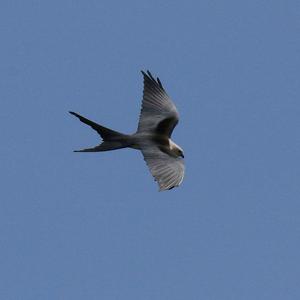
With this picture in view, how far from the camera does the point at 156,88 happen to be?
78.6 ft

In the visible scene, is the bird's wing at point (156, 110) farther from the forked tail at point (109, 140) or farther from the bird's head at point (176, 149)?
the forked tail at point (109, 140)

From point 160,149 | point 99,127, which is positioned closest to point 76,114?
point 99,127

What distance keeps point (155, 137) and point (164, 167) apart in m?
2.33

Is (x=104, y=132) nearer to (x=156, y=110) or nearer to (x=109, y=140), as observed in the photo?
(x=109, y=140)

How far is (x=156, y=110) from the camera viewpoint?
2372 cm

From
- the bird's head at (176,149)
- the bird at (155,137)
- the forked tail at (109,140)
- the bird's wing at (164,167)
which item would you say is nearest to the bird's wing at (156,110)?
the bird at (155,137)

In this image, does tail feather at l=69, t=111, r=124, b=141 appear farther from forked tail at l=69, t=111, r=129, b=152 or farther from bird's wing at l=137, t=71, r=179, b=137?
bird's wing at l=137, t=71, r=179, b=137

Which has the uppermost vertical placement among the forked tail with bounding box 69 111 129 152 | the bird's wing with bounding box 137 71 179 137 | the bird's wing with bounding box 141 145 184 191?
the bird's wing with bounding box 137 71 179 137

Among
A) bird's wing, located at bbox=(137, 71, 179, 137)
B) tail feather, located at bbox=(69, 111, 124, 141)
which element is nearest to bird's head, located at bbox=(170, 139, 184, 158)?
bird's wing, located at bbox=(137, 71, 179, 137)

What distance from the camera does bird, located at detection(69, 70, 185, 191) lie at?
20078 mm

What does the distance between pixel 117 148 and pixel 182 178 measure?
2.79m

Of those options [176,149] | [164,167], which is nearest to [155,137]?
[176,149]

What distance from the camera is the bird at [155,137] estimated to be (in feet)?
65.9

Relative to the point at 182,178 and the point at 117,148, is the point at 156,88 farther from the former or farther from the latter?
the point at 182,178
